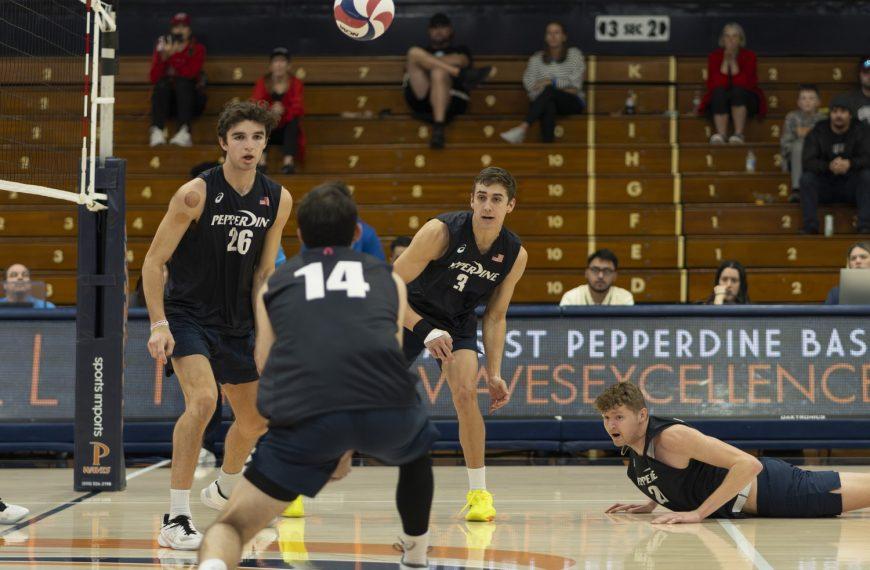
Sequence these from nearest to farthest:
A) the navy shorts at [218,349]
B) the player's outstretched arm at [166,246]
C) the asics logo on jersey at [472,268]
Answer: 1. the player's outstretched arm at [166,246]
2. the navy shorts at [218,349]
3. the asics logo on jersey at [472,268]

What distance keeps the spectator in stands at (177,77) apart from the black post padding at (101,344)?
6.86 metres

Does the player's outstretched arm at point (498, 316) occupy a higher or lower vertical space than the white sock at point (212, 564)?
higher

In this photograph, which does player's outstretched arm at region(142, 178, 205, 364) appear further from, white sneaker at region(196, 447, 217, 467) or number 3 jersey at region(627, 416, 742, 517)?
white sneaker at region(196, 447, 217, 467)

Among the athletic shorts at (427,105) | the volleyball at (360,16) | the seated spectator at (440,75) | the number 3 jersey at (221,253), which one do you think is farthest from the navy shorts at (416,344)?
the athletic shorts at (427,105)

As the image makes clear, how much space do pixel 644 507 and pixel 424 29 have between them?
10598mm

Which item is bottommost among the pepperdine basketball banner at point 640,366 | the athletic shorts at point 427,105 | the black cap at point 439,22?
the pepperdine basketball banner at point 640,366

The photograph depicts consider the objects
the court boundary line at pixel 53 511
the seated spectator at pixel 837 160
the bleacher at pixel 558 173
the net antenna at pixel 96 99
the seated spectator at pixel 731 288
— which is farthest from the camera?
the bleacher at pixel 558 173

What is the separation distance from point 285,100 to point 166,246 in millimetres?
8219

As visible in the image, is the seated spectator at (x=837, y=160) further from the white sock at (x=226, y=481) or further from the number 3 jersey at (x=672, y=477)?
the white sock at (x=226, y=481)

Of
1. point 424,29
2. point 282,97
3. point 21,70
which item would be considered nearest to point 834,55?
point 424,29

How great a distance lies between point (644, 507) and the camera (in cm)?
625

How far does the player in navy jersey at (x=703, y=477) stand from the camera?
5.84 meters

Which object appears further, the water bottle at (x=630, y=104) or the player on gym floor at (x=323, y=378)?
the water bottle at (x=630, y=104)

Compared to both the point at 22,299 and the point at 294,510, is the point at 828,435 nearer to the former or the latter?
the point at 294,510
